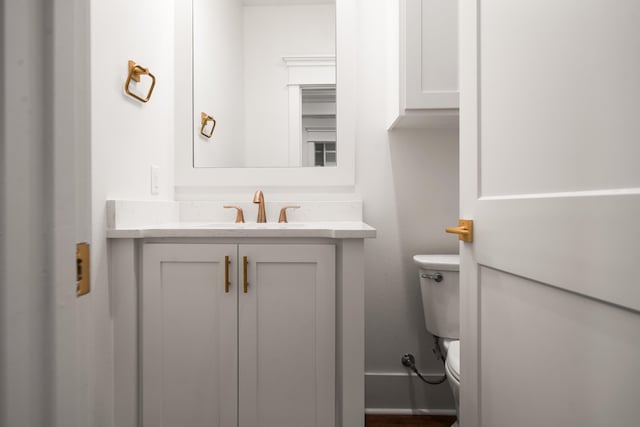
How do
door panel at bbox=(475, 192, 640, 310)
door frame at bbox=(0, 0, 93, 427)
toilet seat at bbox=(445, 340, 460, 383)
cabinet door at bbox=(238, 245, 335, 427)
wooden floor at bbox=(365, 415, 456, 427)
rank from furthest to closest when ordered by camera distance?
wooden floor at bbox=(365, 415, 456, 427)
cabinet door at bbox=(238, 245, 335, 427)
toilet seat at bbox=(445, 340, 460, 383)
door panel at bbox=(475, 192, 640, 310)
door frame at bbox=(0, 0, 93, 427)

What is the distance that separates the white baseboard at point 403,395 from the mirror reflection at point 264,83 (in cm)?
105

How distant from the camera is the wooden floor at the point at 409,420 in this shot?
63.6 inches

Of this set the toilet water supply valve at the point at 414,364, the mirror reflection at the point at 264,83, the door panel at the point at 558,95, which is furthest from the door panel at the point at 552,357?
the mirror reflection at the point at 264,83

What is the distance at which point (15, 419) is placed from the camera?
284mm

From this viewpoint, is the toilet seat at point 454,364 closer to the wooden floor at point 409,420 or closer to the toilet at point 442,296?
the toilet at point 442,296

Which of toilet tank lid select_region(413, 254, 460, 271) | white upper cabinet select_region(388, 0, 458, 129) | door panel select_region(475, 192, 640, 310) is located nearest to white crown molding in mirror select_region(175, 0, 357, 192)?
white upper cabinet select_region(388, 0, 458, 129)

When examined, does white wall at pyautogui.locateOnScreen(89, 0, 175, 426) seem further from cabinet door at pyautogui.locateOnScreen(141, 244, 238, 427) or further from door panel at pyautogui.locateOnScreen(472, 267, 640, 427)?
door panel at pyautogui.locateOnScreen(472, 267, 640, 427)

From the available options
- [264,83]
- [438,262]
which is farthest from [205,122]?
[438,262]

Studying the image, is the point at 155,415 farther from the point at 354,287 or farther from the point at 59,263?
the point at 59,263

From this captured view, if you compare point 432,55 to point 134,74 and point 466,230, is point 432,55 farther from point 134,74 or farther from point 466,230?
point 134,74

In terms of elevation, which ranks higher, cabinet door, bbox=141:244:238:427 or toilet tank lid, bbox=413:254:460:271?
toilet tank lid, bbox=413:254:460:271

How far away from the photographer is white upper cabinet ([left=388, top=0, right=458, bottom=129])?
54.2 inches

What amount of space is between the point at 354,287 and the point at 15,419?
97 cm

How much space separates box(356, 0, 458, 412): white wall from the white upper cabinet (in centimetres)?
32
